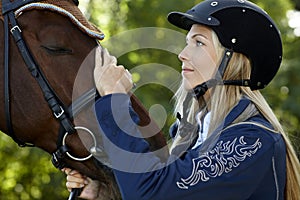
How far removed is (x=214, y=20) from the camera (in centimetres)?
280

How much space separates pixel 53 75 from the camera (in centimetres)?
269

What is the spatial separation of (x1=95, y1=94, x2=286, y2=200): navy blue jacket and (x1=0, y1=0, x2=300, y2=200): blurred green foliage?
4.91 metres

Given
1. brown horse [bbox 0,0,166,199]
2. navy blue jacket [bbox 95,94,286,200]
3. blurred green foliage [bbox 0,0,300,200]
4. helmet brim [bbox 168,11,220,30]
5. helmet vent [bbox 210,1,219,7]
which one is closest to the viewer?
navy blue jacket [bbox 95,94,286,200]

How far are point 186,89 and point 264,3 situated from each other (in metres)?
6.57

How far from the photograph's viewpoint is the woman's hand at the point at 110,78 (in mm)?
2564

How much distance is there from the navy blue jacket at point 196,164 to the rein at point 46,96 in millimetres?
138

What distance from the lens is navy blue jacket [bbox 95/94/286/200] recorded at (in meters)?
2.42

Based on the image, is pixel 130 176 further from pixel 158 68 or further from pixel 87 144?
pixel 158 68

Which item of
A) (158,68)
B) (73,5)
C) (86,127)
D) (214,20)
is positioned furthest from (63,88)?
(158,68)

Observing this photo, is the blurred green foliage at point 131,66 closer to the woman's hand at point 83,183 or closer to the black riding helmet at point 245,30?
the black riding helmet at point 245,30

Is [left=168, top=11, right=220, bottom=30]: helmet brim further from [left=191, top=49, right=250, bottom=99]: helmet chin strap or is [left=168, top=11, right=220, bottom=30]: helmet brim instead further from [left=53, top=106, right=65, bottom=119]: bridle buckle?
[left=53, top=106, right=65, bottom=119]: bridle buckle

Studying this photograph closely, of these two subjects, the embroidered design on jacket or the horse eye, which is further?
the horse eye

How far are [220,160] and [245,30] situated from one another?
0.70 metres

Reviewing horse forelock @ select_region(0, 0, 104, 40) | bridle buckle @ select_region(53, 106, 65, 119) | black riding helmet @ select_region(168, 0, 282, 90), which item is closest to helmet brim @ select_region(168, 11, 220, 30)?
black riding helmet @ select_region(168, 0, 282, 90)
